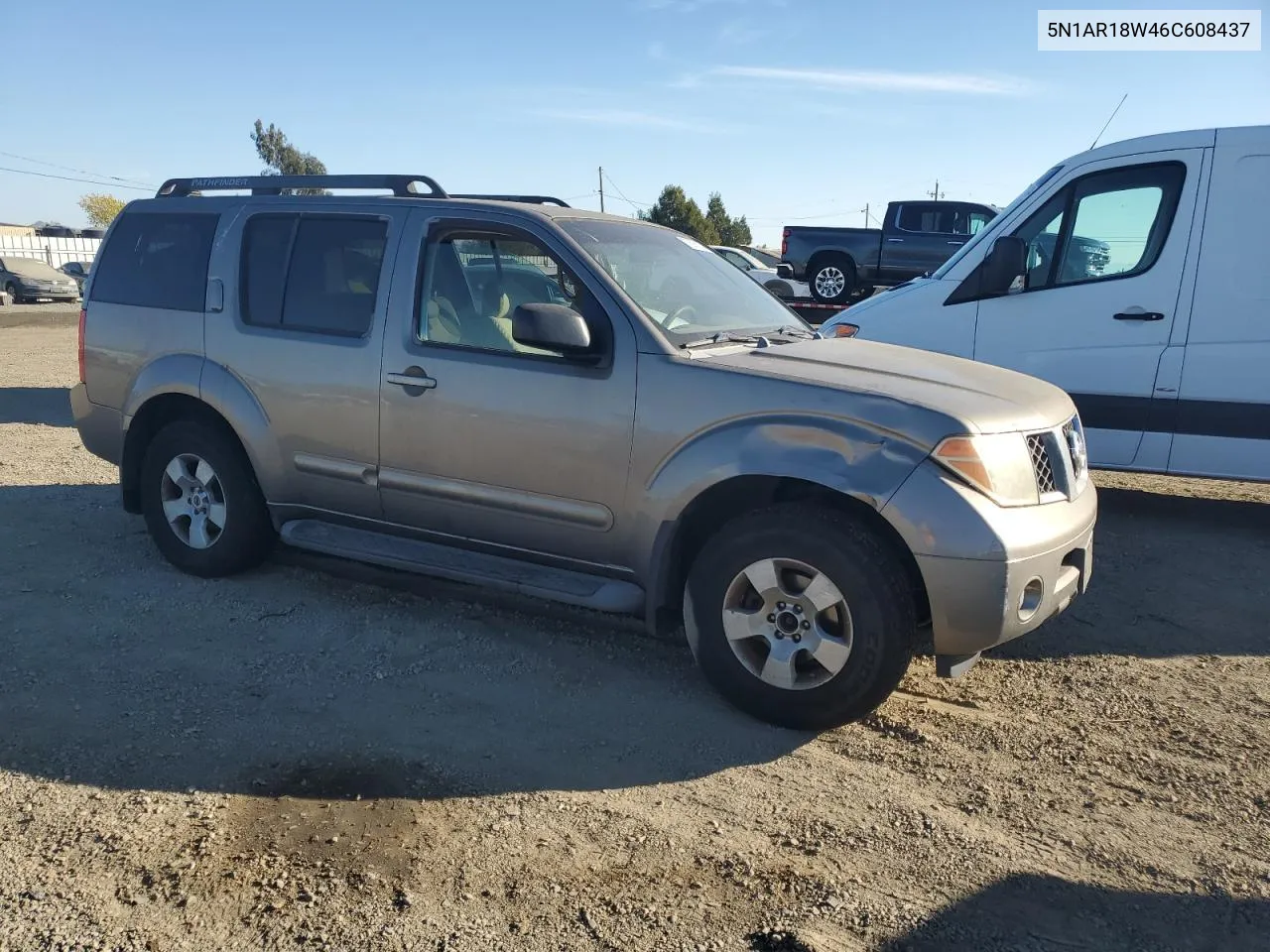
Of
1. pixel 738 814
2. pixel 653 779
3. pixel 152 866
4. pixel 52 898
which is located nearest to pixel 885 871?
pixel 738 814

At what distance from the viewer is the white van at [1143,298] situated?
244 inches

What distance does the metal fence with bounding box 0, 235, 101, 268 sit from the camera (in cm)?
4547

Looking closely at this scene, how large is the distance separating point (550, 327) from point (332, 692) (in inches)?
66.4

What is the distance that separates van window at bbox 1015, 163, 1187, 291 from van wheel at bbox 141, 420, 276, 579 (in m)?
5.06

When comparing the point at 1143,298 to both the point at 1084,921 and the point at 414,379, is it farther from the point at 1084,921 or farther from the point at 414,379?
the point at 1084,921

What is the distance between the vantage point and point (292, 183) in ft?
17.6

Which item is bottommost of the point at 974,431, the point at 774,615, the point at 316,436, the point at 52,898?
the point at 52,898

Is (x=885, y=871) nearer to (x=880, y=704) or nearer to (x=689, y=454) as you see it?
(x=880, y=704)

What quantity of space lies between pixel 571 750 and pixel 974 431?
1.82 metres

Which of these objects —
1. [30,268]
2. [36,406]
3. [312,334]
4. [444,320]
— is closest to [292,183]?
[312,334]

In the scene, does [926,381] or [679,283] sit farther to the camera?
[679,283]

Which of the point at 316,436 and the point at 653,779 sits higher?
the point at 316,436

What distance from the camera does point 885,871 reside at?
295cm

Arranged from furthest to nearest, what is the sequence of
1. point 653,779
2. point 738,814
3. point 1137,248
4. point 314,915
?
point 1137,248
point 653,779
point 738,814
point 314,915
